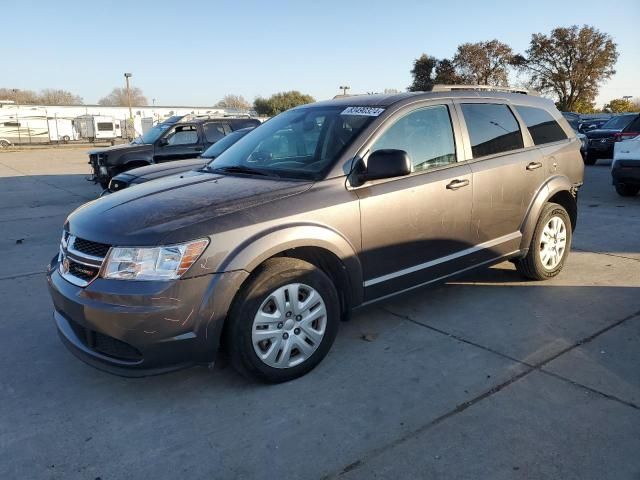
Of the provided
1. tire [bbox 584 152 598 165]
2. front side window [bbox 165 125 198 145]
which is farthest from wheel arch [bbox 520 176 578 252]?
tire [bbox 584 152 598 165]

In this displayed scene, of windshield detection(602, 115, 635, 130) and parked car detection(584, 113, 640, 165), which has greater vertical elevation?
windshield detection(602, 115, 635, 130)

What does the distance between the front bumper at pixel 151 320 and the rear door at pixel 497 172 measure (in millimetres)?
2263

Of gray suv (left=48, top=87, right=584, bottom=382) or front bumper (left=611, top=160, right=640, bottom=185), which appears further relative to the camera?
front bumper (left=611, top=160, right=640, bottom=185)

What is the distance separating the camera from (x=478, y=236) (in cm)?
429

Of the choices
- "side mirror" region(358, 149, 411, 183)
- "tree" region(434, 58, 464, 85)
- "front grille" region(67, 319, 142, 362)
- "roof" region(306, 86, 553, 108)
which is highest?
"tree" region(434, 58, 464, 85)

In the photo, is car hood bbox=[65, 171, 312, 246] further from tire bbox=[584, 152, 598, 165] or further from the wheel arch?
tire bbox=[584, 152, 598, 165]

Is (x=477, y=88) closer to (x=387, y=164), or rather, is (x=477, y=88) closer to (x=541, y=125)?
(x=541, y=125)

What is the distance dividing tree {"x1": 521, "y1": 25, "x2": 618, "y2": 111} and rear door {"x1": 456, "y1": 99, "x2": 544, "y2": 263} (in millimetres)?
46812

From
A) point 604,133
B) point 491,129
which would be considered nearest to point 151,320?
point 491,129

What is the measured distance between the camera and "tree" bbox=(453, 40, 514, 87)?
4841 cm

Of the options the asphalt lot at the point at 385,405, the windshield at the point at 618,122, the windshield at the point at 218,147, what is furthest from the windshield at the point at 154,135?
Result: the windshield at the point at 618,122

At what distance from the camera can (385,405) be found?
3.00 metres

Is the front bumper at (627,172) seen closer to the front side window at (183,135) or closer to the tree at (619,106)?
the front side window at (183,135)

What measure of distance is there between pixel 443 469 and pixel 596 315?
245cm
